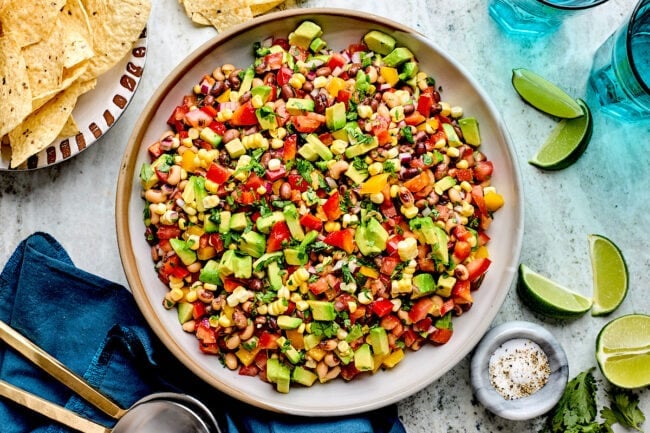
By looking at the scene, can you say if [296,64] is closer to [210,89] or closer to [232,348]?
[210,89]

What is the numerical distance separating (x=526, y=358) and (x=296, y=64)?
1.47m

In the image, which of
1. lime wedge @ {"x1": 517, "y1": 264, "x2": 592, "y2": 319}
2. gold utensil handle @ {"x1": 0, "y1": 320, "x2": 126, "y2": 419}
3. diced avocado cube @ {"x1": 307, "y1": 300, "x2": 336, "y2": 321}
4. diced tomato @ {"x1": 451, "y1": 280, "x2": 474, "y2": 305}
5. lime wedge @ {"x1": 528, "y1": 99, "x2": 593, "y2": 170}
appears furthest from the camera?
lime wedge @ {"x1": 528, "y1": 99, "x2": 593, "y2": 170}

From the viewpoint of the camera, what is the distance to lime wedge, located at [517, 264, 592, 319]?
301cm

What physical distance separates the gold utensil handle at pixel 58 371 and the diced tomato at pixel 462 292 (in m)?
1.37

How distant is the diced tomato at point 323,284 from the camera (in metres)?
2.68

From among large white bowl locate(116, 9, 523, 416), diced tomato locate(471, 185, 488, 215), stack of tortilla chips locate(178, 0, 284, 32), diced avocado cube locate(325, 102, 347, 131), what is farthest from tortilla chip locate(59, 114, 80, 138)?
diced tomato locate(471, 185, 488, 215)

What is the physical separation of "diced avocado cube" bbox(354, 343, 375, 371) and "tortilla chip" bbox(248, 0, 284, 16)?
1438mm

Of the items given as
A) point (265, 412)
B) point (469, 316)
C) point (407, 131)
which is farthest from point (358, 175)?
point (265, 412)

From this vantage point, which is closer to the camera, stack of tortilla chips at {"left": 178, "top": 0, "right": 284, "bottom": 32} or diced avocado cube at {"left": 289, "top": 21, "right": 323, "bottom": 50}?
diced avocado cube at {"left": 289, "top": 21, "right": 323, "bottom": 50}

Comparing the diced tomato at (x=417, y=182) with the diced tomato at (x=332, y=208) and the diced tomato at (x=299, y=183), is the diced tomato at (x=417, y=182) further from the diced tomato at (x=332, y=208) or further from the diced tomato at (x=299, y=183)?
the diced tomato at (x=299, y=183)

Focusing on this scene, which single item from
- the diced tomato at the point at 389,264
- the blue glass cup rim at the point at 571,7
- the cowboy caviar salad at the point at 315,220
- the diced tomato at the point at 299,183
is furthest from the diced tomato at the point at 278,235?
the blue glass cup rim at the point at 571,7

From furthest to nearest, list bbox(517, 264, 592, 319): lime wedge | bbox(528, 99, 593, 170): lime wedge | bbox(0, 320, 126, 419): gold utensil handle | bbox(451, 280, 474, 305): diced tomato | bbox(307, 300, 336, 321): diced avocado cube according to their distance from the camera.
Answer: bbox(528, 99, 593, 170): lime wedge < bbox(517, 264, 592, 319): lime wedge < bbox(0, 320, 126, 419): gold utensil handle < bbox(451, 280, 474, 305): diced tomato < bbox(307, 300, 336, 321): diced avocado cube

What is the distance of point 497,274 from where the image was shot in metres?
2.90

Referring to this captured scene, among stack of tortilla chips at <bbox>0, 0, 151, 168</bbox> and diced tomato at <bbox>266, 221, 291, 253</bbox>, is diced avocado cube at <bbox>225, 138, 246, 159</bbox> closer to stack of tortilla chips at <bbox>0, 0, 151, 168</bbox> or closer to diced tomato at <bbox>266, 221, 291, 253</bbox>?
diced tomato at <bbox>266, 221, 291, 253</bbox>
